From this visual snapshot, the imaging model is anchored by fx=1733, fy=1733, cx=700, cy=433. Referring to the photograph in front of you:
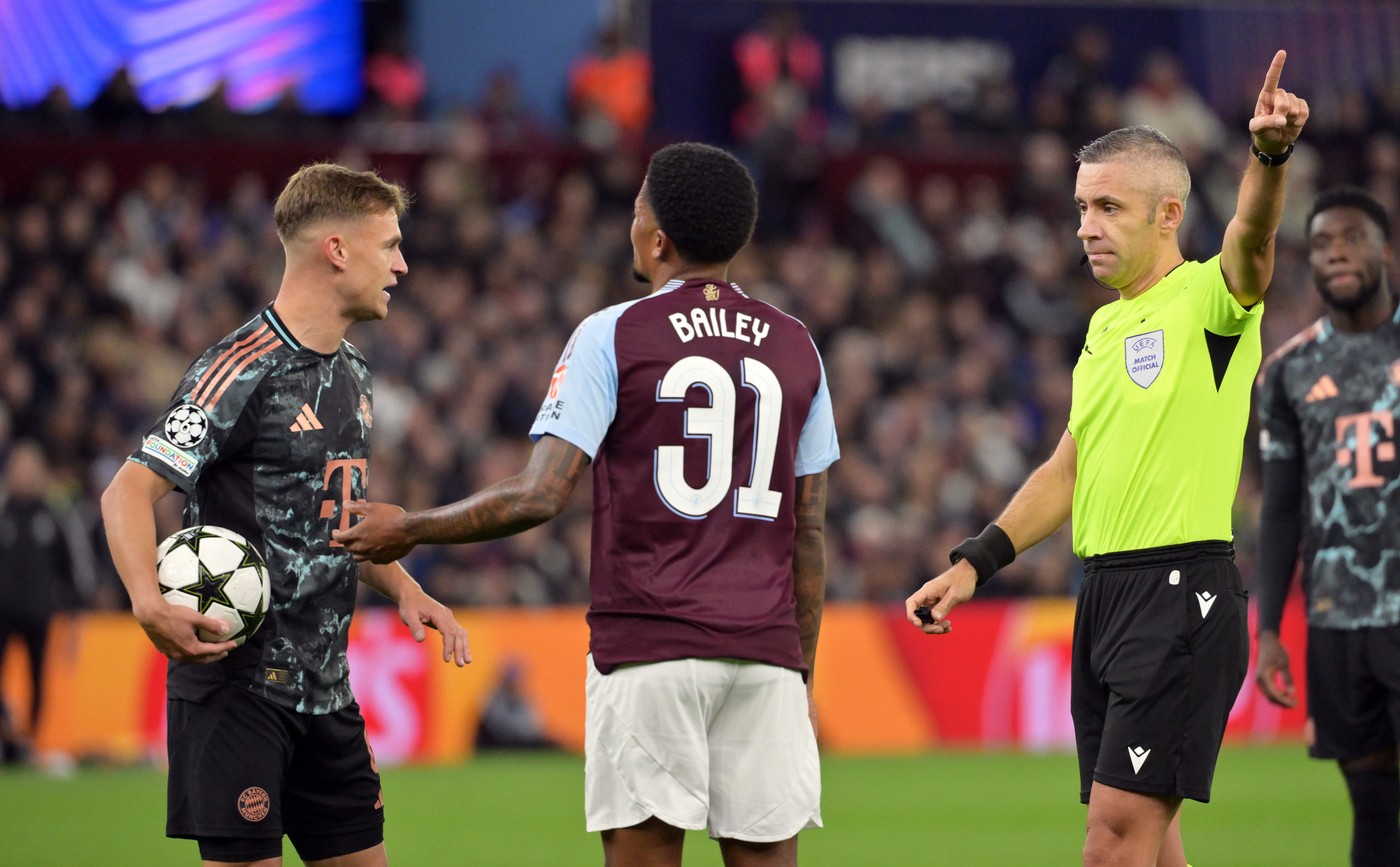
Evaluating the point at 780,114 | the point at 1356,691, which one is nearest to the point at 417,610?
the point at 1356,691

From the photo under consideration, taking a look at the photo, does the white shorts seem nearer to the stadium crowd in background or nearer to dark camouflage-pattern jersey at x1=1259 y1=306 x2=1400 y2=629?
dark camouflage-pattern jersey at x1=1259 y1=306 x2=1400 y2=629

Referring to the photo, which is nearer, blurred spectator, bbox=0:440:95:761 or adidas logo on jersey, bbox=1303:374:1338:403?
adidas logo on jersey, bbox=1303:374:1338:403

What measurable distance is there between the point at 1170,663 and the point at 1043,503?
29.3 inches

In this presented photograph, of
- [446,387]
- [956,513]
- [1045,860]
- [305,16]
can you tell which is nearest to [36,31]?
[305,16]

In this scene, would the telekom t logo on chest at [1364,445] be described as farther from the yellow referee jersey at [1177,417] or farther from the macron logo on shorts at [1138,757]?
the macron logo on shorts at [1138,757]

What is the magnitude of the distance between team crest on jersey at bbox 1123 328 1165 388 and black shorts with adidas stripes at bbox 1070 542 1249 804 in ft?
1.73

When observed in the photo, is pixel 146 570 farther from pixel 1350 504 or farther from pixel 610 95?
pixel 610 95

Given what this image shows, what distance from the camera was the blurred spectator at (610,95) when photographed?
20.2 m

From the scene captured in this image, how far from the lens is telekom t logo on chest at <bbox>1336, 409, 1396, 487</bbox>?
6.57m

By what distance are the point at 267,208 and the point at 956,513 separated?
7944mm

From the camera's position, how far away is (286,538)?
515 cm

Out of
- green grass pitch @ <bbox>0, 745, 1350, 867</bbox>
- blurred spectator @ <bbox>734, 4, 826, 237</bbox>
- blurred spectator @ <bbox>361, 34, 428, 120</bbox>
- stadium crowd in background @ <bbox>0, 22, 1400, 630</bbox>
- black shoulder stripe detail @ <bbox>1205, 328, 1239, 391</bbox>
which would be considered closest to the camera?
black shoulder stripe detail @ <bbox>1205, 328, 1239, 391</bbox>

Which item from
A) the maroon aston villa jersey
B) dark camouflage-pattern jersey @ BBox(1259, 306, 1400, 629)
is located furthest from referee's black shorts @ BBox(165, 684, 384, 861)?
dark camouflage-pattern jersey @ BBox(1259, 306, 1400, 629)

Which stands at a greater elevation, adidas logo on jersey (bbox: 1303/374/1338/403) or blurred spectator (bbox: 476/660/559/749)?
adidas logo on jersey (bbox: 1303/374/1338/403)
